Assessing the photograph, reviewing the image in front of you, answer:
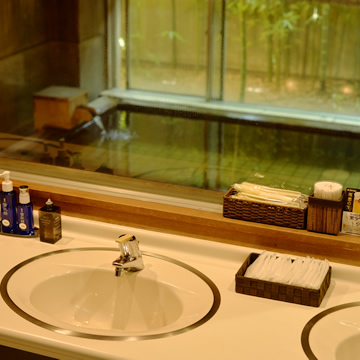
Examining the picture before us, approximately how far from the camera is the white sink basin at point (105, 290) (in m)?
1.68

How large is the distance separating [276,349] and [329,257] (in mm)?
413

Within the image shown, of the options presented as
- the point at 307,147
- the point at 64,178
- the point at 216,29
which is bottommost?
the point at 307,147

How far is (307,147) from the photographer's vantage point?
382 centimetres

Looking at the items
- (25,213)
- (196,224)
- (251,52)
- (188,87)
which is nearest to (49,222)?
(25,213)

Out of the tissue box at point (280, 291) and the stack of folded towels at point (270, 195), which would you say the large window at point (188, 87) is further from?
the tissue box at point (280, 291)

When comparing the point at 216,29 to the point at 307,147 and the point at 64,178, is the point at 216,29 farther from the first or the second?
the point at 64,178

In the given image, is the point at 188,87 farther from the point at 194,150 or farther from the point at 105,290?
the point at 105,290

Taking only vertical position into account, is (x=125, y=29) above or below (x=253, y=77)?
above

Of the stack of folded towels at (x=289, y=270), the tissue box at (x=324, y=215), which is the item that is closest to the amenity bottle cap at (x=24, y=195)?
the stack of folded towels at (x=289, y=270)

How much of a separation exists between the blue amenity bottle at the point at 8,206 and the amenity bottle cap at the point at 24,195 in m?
0.03

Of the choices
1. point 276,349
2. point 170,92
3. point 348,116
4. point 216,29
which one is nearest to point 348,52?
point 348,116

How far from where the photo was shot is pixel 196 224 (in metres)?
1.89

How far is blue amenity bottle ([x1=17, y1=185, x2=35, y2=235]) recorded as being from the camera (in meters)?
1.90

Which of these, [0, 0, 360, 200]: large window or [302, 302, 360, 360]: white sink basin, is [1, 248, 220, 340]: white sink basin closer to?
[302, 302, 360, 360]: white sink basin
